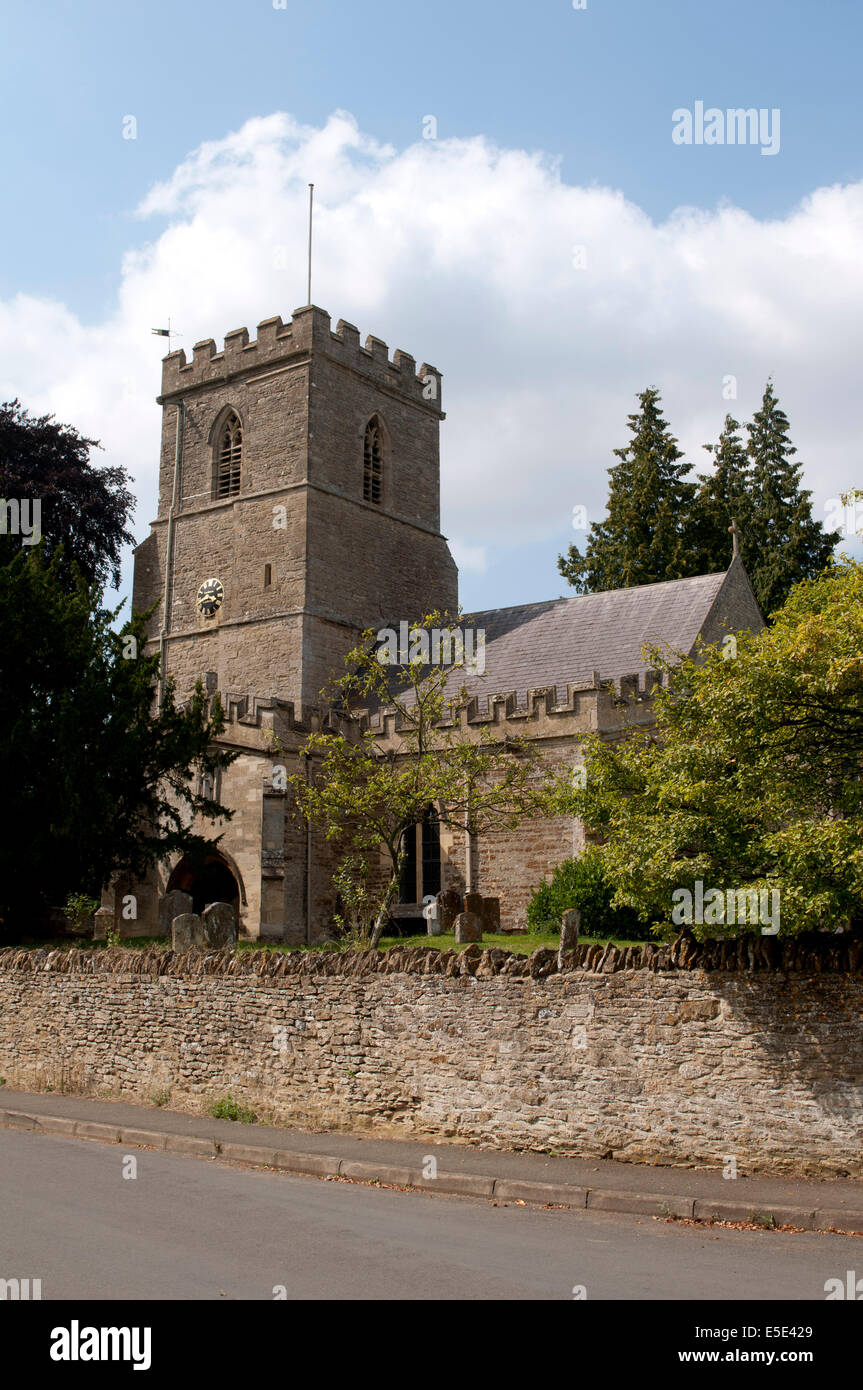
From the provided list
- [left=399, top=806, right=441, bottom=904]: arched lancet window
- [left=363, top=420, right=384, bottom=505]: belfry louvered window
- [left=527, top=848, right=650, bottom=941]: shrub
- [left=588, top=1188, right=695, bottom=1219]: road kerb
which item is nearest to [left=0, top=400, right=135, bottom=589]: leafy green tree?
[left=363, top=420, right=384, bottom=505]: belfry louvered window

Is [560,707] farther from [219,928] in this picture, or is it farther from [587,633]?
[219,928]

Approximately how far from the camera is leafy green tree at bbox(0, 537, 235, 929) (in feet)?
65.1

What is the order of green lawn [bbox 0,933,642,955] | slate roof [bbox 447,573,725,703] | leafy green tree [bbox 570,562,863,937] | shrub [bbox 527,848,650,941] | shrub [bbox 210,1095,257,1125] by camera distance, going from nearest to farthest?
leafy green tree [bbox 570,562,863,937], shrub [bbox 210,1095,257,1125], green lawn [bbox 0,933,642,955], shrub [bbox 527,848,650,941], slate roof [bbox 447,573,725,703]

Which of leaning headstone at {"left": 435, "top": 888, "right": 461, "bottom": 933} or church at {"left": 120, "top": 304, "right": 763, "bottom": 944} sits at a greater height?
church at {"left": 120, "top": 304, "right": 763, "bottom": 944}

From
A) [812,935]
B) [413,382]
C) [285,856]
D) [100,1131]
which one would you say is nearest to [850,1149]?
[812,935]

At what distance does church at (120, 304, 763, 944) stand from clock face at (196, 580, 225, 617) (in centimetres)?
6

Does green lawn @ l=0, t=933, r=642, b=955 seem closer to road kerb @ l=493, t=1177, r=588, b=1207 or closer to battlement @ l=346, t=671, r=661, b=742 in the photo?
battlement @ l=346, t=671, r=661, b=742

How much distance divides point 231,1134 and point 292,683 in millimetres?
20318

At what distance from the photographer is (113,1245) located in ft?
21.7

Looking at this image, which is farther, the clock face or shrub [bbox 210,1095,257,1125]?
the clock face

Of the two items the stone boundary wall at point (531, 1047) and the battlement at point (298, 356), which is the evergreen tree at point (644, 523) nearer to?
the battlement at point (298, 356)

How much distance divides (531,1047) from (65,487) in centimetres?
2580
